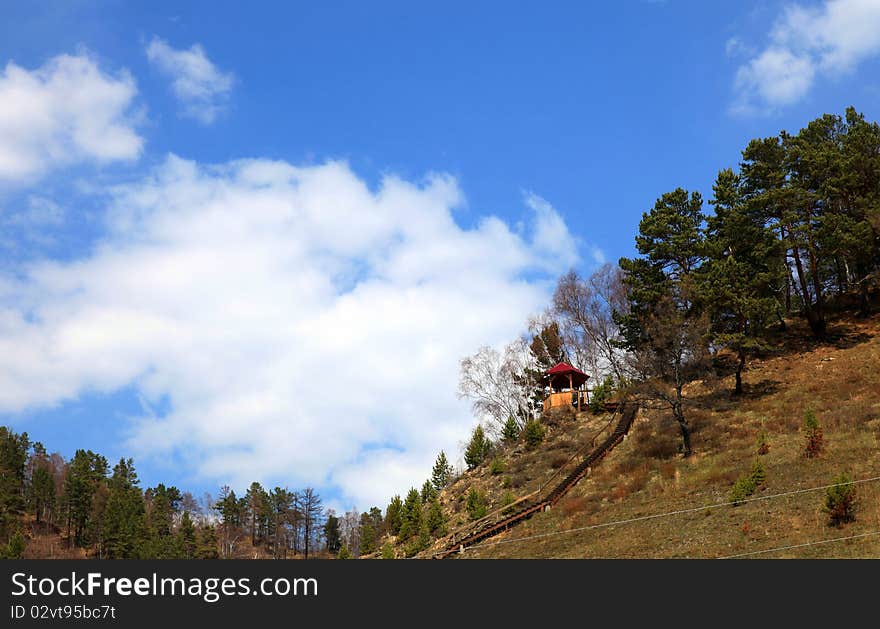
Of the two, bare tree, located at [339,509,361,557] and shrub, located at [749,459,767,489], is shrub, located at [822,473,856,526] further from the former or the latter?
bare tree, located at [339,509,361,557]

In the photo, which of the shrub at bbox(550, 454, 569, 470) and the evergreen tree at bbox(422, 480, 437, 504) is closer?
the shrub at bbox(550, 454, 569, 470)

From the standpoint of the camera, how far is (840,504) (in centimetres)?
2420

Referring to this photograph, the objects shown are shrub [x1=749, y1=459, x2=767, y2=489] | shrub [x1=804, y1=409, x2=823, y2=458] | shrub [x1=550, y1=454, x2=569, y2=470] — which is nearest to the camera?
shrub [x1=749, y1=459, x2=767, y2=489]

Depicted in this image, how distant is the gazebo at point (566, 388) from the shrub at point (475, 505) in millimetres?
13172

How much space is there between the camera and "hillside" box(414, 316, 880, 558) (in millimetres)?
26484

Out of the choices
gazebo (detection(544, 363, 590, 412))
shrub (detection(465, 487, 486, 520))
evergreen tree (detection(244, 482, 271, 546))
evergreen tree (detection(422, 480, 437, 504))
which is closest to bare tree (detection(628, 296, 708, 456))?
shrub (detection(465, 487, 486, 520))

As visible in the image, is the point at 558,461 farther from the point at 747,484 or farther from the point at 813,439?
the point at 747,484

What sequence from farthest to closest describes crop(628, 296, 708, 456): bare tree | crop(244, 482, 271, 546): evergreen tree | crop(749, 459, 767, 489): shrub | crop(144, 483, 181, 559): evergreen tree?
1. crop(244, 482, 271, 546): evergreen tree
2. crop(144, 483, 181, 559): evergreen tree
3. crop(628, 296, 708, 456): bare tree
4. crop(749, 459, 767, 489): shrub

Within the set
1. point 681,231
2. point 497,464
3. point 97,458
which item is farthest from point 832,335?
point 97,458

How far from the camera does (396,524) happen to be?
54.4 metres

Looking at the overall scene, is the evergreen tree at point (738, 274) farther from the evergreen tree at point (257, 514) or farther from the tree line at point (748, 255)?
the evergreen tree at point (257, 514)

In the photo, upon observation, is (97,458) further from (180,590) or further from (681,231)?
(180,590)

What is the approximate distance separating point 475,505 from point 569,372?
59.6ft

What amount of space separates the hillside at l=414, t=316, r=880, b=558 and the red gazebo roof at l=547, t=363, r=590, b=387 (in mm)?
4600
